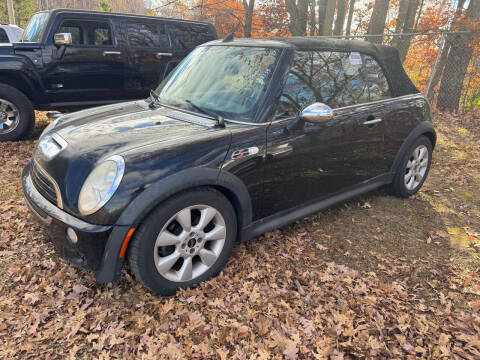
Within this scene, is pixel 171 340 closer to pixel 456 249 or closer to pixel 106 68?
pixel 456 249

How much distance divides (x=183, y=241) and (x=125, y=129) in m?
0.98

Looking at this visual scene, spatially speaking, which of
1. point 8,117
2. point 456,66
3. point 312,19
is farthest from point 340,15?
point 8,117

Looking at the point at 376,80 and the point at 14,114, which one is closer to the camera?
the point at 376,80

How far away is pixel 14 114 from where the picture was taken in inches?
230

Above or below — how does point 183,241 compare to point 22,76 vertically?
below

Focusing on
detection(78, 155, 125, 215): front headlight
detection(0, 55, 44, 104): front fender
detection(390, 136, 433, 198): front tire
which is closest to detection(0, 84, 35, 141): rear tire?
detection(0, 55, 44, 104): front fender

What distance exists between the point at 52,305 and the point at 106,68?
492 centimetres

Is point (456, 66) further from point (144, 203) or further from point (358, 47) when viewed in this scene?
point (144, 203)

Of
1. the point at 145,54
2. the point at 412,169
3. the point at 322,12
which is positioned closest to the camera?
the point at 412,169

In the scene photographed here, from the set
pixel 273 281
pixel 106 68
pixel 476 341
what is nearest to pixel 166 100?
pixel 273 281

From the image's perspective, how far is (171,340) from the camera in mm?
2418

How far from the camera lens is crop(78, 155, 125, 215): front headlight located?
2316 millimetres

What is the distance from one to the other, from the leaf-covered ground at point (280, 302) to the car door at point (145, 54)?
11.7ft

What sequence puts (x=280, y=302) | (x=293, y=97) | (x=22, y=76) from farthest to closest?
(x=22, y=76), (x=293, y=97), (x=280, y=302)
